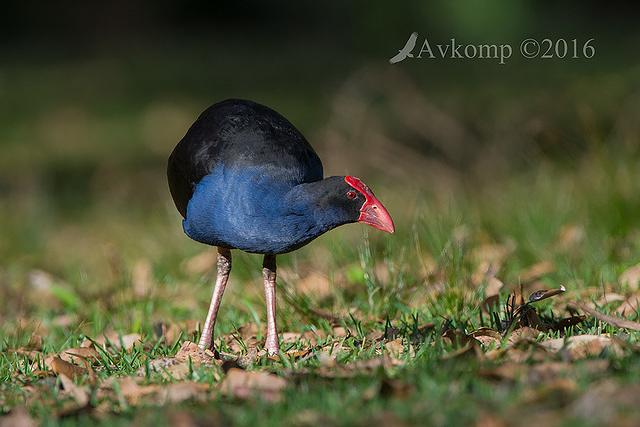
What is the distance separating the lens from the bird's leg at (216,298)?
12.5 feet

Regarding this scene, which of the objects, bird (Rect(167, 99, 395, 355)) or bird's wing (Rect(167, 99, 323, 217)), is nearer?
bird (Rect(167, 99, 395, 355))

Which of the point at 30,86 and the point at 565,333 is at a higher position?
the point at 30,86

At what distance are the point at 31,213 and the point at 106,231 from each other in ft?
2.06

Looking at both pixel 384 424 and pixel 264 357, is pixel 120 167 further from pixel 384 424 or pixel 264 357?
pixel 384 424

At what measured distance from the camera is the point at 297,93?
1348 centimetres

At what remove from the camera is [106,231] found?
7.13 metres

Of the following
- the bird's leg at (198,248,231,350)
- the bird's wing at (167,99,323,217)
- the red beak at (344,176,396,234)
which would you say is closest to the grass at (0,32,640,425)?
the bird's leg at (198,248,231,350)

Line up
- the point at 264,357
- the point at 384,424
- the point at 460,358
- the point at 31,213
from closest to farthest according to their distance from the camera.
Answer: the point at 384,424 → the point at 460,358 → the point at 264,357 → the point at 31,213

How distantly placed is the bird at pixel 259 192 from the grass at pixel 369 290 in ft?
1.49

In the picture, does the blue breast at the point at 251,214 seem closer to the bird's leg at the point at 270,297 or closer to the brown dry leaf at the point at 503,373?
the bird's leg at the point at 270,297

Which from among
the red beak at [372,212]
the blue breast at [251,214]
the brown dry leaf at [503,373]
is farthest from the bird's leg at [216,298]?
the brown dry leaf at [503,373]

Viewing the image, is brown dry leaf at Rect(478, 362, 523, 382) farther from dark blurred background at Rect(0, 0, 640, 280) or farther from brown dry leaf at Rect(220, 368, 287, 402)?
dark blurred background at Rect(0, 0, 640, 280)

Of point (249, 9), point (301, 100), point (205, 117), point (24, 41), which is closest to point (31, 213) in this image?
point (205, 117)

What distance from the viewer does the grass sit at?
8.03 feet
